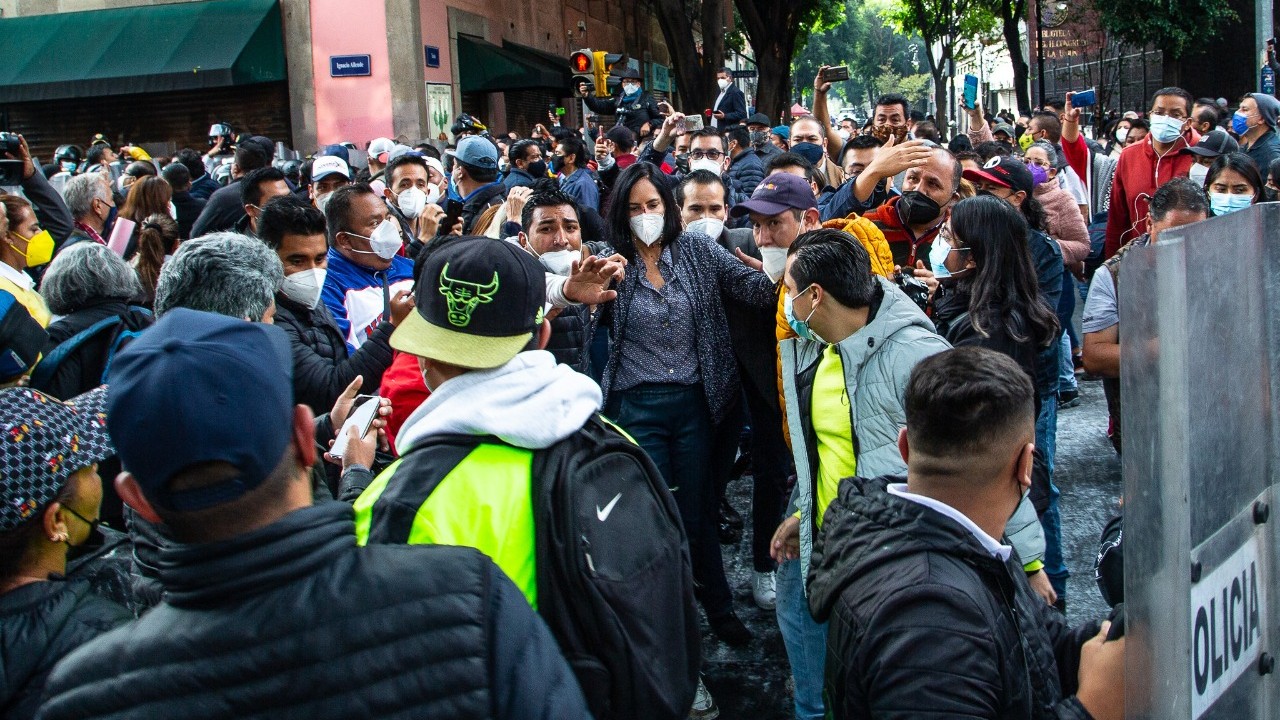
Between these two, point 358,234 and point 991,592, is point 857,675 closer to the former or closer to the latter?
point 991,592

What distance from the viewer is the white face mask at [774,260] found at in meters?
4.99

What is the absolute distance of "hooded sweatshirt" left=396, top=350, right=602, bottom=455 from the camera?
6.79 ft

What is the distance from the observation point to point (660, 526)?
2.16 meters

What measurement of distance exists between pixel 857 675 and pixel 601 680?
450 mm

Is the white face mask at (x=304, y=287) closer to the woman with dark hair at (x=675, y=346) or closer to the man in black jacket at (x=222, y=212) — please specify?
the woman with dark hair at (x=675, y=346)

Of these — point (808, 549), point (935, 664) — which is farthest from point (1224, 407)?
point (808, 549)

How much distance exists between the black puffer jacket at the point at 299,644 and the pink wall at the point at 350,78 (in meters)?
18.8

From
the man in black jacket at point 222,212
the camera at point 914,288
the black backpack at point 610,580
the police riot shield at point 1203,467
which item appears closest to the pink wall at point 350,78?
the man in black jacket at point 222,212

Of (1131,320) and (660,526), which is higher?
(1131,320)

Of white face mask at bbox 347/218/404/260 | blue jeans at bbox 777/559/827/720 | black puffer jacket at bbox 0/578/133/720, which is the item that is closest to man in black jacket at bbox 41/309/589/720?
black puffer jacket at bbox 0/578/133/720

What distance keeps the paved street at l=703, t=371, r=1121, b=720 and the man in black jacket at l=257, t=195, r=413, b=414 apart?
193 centimetres

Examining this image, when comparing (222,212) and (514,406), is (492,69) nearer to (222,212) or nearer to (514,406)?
(222,212)

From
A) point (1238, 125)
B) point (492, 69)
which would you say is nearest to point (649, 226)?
point (1238, 125)

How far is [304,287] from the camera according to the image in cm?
405
